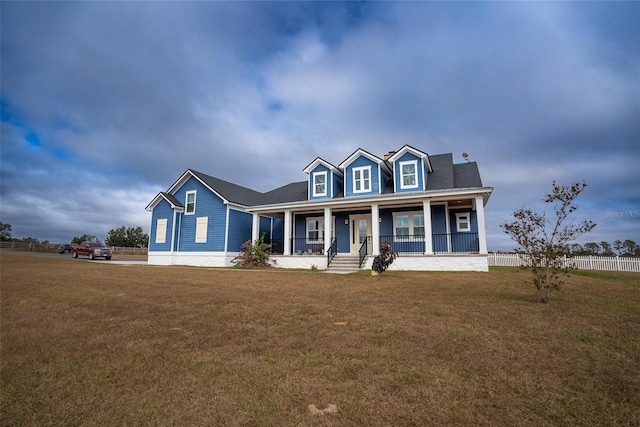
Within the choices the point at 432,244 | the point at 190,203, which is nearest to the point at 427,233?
the point at 432,244

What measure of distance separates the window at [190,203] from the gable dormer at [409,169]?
48.4 feet

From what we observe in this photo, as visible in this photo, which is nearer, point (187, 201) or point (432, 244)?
point (432, 244)

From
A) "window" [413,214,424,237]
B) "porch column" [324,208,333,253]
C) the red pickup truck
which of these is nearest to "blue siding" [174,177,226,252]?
"porch column" [324,208,333,253]

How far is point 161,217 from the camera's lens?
2373 cm

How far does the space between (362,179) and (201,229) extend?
1223 centimetres

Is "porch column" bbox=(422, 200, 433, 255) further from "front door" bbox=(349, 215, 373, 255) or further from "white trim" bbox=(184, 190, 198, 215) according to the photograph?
"white trim" bbox=(184, 190, 198, 215)

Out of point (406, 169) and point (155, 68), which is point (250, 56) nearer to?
point (155, 68)

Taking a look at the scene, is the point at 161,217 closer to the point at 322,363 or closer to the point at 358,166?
the point at 358,166

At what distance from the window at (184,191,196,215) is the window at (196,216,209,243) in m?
1.13

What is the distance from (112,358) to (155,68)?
1648 cm

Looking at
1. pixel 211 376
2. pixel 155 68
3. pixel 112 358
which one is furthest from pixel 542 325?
pixel 155 68

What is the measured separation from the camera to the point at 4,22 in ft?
32.9

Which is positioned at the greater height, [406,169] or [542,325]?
[406,169]

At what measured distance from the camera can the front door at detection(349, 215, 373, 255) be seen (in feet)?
62.8
